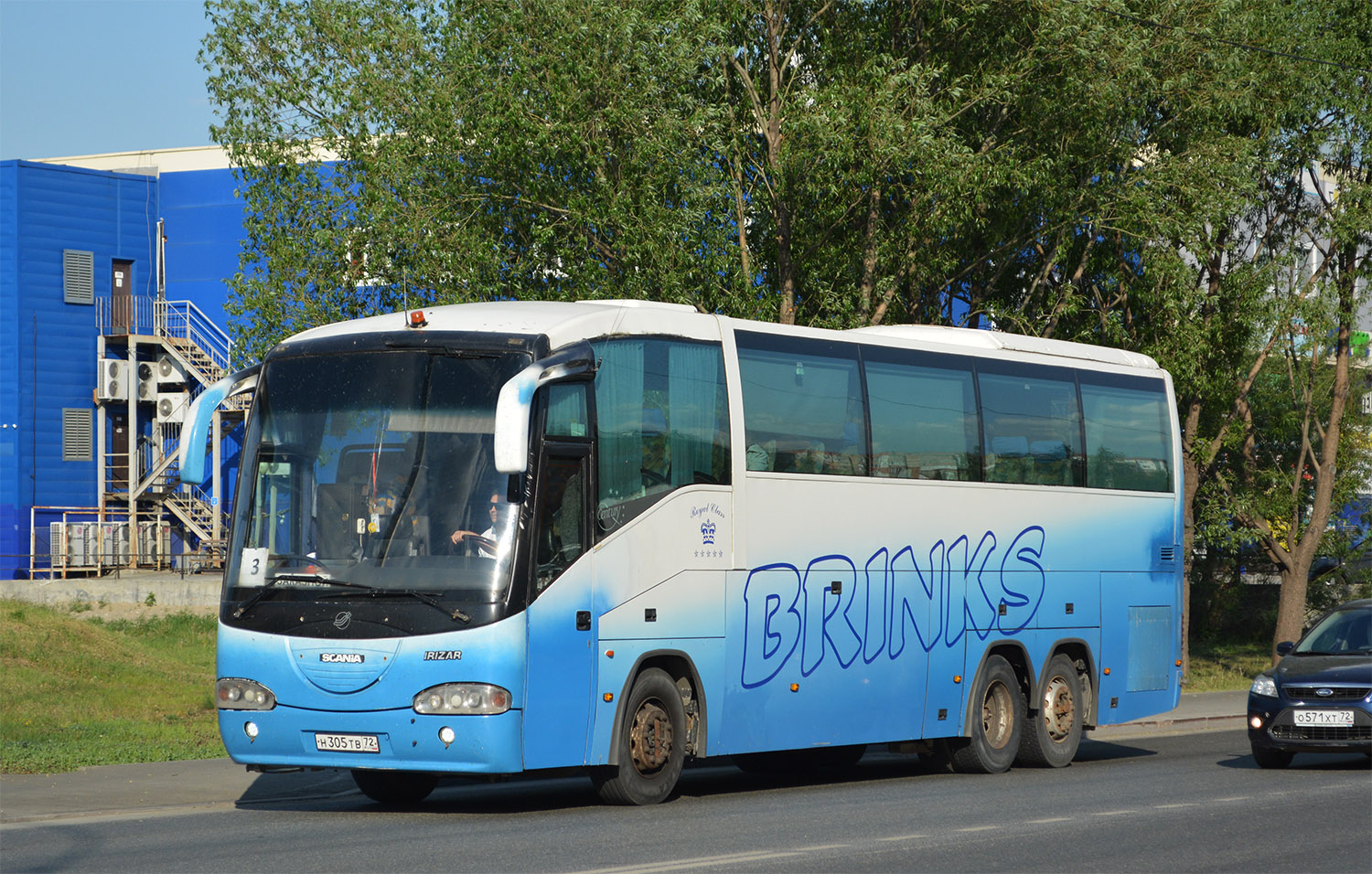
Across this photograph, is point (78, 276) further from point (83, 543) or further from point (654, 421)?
point (654, 421)

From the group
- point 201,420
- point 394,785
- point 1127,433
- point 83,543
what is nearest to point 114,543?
point 83,543

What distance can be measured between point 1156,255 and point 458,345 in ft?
50.5

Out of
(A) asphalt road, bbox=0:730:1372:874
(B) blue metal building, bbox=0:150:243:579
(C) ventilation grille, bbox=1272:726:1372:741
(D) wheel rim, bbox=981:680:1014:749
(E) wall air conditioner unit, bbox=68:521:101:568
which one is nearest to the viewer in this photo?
(A) asphalt road, bbox=0:730:1372:874

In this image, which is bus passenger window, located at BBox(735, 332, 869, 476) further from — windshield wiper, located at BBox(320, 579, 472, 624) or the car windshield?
the car windshield

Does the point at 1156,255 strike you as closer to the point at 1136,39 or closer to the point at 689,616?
the point at 1136,39

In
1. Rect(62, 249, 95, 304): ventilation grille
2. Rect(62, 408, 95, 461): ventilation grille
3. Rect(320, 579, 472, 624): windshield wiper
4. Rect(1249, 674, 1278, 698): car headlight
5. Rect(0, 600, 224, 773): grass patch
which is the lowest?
Rect(0, 600, 224, 773): grass patch

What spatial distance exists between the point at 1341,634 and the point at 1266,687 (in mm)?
1479

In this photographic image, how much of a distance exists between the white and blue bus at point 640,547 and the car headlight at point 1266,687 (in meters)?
1.94

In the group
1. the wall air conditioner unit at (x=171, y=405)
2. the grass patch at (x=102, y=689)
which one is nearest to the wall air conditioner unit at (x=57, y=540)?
the wall air conditioner unit at (x=171, y=405)

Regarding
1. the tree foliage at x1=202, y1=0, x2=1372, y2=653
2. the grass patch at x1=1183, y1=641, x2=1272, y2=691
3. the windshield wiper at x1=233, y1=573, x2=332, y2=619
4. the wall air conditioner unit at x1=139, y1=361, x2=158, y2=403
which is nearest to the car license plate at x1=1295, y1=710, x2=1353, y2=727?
the tree foliage at x1=202, y1=0, x2=1372, y2=653

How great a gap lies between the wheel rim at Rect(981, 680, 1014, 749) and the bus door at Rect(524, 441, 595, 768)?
6.12m

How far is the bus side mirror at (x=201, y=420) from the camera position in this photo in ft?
39.0

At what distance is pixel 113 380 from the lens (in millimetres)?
47531

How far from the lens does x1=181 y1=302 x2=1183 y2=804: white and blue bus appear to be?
38.4 ft
